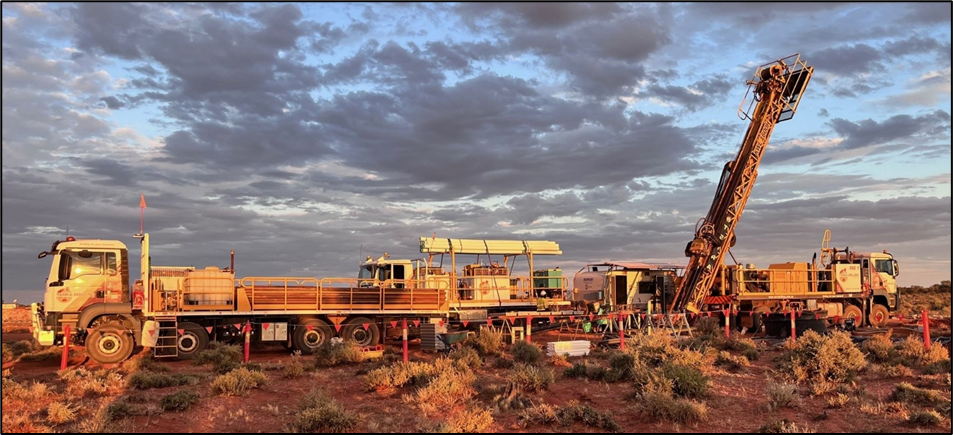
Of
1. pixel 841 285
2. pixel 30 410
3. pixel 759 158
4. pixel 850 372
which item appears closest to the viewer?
pixel 30 410

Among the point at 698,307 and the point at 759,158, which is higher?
the point at 759,158

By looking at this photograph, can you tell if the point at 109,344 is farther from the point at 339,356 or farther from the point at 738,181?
the point at 738,181

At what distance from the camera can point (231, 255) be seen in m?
22.4

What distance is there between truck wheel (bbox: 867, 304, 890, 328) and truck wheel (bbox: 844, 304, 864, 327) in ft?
1.94

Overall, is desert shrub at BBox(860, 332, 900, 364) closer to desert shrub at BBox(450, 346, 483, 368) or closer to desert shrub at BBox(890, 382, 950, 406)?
desert shrub at BBox(890, 382, 950, 406)

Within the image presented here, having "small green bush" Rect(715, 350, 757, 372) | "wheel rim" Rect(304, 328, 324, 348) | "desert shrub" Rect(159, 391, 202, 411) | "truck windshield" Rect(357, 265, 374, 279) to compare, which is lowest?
"small green bush" Rect(715, 350, 757, 372)

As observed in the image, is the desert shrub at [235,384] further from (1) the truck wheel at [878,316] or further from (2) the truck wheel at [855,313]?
(1) the truck wheel at [878,316]

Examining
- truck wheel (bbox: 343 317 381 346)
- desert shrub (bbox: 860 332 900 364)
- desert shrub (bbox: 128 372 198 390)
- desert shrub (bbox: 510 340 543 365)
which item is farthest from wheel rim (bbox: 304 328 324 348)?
desert shrub (bbox: 860 332 900 364)

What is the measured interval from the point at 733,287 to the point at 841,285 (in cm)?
533

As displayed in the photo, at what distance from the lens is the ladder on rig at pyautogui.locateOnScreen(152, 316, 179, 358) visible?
19500 mm

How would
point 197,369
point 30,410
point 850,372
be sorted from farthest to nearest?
point 197,369 → point 850,372 → point 30,410

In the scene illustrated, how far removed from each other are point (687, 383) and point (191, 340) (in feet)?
45.5

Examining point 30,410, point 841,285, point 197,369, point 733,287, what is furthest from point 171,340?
point 841,285

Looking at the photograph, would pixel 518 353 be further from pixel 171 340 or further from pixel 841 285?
pixel 841 285
